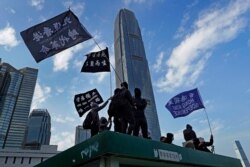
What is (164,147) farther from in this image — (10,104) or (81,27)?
(10,104)

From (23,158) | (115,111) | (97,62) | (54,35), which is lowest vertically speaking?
(115,111)

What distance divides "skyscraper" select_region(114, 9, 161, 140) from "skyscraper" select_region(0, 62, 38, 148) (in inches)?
1762

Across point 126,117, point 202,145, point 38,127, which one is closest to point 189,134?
point 202,145

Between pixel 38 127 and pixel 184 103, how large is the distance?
5047 inches

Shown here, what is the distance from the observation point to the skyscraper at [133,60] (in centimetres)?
10806

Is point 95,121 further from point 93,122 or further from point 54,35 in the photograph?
point 54,35

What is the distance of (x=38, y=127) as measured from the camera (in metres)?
128

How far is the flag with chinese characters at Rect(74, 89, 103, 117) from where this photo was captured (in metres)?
10.6

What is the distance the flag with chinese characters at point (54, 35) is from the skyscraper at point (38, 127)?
12807 cm

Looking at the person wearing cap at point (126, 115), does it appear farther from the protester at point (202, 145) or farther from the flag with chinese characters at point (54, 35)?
the flag with chinese characters at point (54, 35)

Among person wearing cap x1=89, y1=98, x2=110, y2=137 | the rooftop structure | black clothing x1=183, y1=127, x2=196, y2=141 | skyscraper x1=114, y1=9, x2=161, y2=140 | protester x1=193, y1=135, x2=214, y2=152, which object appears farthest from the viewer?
skyscraper x1=114, y1=9, x2=161, y2=140

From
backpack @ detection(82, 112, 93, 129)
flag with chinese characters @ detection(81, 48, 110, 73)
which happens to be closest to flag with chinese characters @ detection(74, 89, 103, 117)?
flag with chinese characters @ detection(81, 48, 110, 73)

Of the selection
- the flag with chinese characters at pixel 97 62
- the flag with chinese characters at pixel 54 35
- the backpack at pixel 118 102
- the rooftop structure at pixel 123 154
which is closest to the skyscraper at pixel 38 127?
the flag with chinese characters at pixel 97 62

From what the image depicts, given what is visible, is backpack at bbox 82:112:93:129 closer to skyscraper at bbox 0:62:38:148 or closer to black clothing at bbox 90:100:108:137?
black clothing at bbox 90:100:108:137
